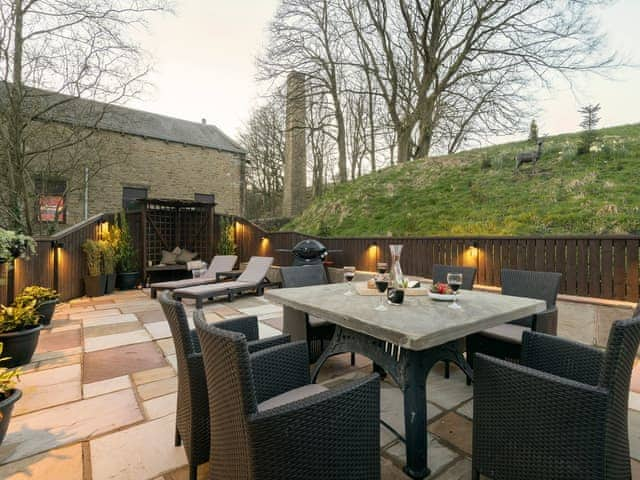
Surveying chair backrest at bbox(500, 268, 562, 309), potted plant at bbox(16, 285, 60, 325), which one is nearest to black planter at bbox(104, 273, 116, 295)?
potted plant at bbox(16, 285, 60, 325)

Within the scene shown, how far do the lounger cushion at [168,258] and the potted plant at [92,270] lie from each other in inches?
79.0

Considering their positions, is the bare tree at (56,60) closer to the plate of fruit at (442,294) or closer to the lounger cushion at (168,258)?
the lounger cushion at (168,258)

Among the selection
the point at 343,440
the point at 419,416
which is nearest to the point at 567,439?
the point at 419,416

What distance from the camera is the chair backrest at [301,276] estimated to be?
3.19m

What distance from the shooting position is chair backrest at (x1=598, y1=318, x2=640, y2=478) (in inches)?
43.7

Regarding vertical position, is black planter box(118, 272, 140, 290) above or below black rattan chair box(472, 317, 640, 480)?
below

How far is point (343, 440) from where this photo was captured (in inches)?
41.6

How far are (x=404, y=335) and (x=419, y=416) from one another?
466 millimetres

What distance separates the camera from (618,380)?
1.14m

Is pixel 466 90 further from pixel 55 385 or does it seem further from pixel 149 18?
pixel 55 385

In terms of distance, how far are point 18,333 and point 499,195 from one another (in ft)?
28.0

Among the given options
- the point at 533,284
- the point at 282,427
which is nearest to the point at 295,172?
the point at 533,284

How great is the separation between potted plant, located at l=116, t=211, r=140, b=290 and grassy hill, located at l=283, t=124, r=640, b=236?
16.0ft

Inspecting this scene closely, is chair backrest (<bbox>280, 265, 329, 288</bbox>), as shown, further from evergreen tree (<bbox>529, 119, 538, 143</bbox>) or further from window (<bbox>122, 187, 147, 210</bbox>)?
window (<bbox>122, 187, 147, 210</bbox>)
